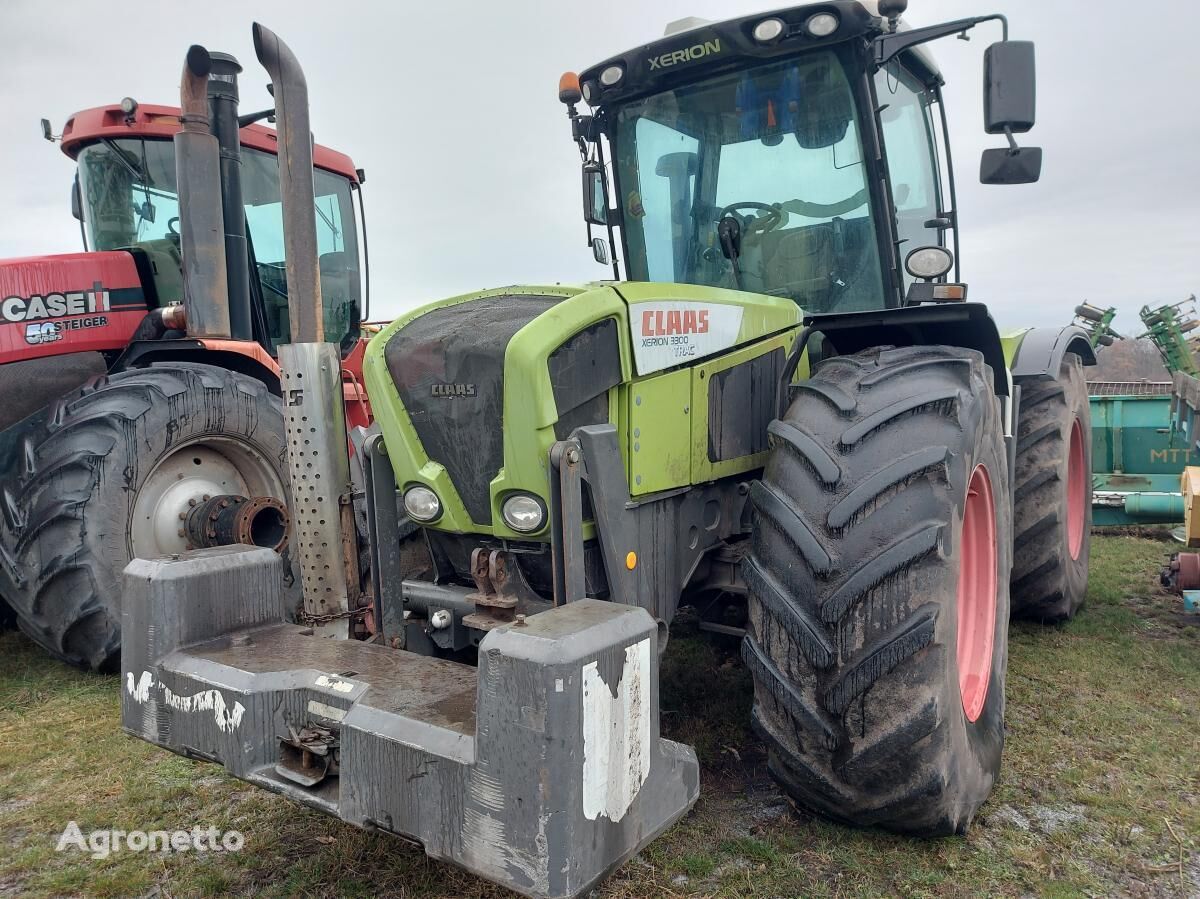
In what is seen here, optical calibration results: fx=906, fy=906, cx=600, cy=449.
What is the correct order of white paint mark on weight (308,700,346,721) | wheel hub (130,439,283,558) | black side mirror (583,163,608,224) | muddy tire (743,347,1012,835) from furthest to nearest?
1. wheel hub (130,439,283,558)
2. black side mirror (583,163,608,224)
3. muddy tire (743,347,1012,835)
4. white paint mark on weight (308,700,346,721)

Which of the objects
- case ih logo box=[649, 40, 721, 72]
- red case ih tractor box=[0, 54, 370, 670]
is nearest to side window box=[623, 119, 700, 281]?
case ih logo box=[649, 40, 721, 72]

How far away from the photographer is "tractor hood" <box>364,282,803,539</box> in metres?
2.21

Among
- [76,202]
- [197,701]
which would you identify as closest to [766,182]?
[197,701]

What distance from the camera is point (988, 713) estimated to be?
2648 millimetres

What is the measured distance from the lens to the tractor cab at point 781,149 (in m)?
3.10

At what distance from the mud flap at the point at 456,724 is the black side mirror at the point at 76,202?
4.27 metres

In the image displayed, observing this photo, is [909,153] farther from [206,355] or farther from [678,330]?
[206,355]

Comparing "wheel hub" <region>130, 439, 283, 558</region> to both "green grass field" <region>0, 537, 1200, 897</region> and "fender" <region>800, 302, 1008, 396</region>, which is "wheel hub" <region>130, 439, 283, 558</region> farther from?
"fender" <region>800, 302, 1008, 396</region>

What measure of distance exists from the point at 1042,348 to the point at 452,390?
336 cm

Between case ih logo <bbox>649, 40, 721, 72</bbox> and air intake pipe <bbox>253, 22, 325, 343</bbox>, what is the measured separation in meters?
1.39

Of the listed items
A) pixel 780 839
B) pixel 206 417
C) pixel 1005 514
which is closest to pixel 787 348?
pixel 1005 514

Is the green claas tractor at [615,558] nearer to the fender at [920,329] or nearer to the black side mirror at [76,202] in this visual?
the fender at [920,329]

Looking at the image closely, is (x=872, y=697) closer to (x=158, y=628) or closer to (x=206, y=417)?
(x=158, y=628)

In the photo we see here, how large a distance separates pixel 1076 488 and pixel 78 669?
520 centimetres
